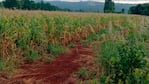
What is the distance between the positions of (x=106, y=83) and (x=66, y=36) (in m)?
6.83

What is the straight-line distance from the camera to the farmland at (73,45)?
653 centimetres

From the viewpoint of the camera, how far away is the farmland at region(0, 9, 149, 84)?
653 centimetres

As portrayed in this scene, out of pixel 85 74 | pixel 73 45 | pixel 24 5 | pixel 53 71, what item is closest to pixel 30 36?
pixel 53 71

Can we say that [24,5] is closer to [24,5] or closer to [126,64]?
[24,5]

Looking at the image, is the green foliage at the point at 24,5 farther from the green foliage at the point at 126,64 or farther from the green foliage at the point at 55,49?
the green foliage at the point at 126,64

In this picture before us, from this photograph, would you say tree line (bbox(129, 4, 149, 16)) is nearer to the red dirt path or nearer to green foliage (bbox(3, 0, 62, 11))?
green foliage (bbox(3, 0, 62, 11))

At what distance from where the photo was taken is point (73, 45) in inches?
514

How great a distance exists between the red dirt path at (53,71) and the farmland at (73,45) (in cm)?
18

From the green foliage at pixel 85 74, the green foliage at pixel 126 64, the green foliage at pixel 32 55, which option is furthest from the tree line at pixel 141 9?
the green foliage at pixel 126 64

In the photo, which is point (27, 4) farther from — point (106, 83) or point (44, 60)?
point (106, 83)

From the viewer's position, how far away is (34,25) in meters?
11.0

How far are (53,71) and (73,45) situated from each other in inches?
169

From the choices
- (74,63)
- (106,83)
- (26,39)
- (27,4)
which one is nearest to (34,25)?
(26,39)

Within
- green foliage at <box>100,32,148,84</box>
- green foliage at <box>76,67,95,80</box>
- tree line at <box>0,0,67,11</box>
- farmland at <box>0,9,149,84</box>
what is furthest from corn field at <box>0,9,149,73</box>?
tree line at <box>0,0,67,11</box>
